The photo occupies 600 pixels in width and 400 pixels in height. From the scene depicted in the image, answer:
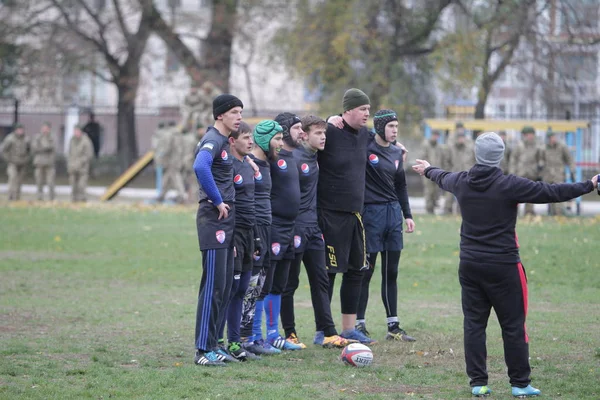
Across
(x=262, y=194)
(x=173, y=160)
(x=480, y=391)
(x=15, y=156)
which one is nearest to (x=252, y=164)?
(x=262, y=194)

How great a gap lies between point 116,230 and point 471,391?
14160 millimetres

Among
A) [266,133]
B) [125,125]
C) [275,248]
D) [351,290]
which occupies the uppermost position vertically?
[125,125]

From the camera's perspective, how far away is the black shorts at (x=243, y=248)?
8688mm

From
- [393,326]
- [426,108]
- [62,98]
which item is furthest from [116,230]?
[62,98]

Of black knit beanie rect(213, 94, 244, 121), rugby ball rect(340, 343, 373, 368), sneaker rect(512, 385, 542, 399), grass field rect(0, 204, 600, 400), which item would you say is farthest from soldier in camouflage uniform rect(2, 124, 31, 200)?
sneaker rect(512, 385, 542, 399)

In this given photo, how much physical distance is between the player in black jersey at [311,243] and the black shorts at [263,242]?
0.34m

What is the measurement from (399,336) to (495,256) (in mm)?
2722

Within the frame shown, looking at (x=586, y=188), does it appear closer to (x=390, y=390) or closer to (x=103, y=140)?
(x=390, y=390)

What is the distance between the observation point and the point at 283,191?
9.23 meters

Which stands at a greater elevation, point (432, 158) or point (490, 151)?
point (432, 158)

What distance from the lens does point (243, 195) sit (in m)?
8.71

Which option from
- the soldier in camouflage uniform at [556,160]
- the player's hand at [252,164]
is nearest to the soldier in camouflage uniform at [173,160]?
the soldier in camouflage uniform at [556,160]

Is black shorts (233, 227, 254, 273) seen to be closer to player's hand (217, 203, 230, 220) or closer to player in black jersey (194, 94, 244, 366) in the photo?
player in black jersey (194, 94, 244, 366)

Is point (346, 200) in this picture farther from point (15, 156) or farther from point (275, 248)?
point (15, 156)
